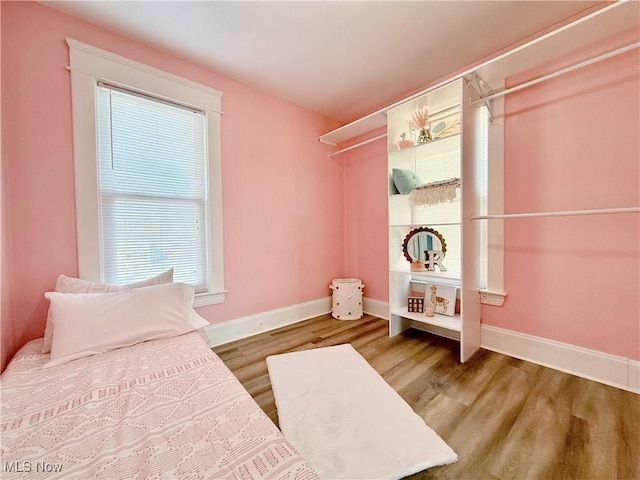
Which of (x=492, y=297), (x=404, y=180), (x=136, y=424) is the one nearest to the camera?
(x=136, y=424)

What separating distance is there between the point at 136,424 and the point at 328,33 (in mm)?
2505

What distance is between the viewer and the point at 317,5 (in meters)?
1.64

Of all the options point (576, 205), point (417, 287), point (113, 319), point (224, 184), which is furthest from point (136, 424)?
point (576, 205)

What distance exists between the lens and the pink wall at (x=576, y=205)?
1602 mm

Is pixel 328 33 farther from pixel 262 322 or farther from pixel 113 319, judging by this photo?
pixel 262 322

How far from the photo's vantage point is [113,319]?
56.3 inches

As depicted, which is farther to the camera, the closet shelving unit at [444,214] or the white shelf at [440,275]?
the white shelf at [440,275]

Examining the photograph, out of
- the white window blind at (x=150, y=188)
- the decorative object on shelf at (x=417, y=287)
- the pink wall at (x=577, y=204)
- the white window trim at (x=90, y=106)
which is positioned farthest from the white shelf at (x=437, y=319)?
the white window trim at (x=90, y=106)

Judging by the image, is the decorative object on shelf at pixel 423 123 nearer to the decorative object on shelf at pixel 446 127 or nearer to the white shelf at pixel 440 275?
the decorative object on shelf at pixel 446 127

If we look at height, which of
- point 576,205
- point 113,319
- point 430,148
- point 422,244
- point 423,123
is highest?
point 423,123

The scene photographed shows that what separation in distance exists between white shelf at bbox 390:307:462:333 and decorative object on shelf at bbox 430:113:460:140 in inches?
63.5

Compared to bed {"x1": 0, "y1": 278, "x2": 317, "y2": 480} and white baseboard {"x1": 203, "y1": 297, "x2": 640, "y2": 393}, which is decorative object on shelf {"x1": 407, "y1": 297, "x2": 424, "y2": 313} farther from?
bed {"x1": 0, "y1": 278, "x2": 317, "y2": 480}

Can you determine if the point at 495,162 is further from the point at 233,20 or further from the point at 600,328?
the point at 233,20

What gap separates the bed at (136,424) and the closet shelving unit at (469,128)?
1.77 meters
